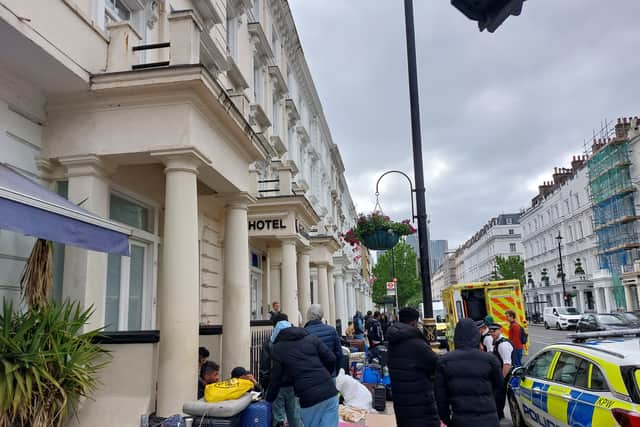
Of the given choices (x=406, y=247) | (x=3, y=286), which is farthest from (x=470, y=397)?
(x=406, y=247)

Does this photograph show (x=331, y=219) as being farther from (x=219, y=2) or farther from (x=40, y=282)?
(x=40, y=282)

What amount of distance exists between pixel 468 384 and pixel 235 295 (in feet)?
15.9

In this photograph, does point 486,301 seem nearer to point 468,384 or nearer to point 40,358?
point 468,384

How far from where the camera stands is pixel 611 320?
87.2 ft

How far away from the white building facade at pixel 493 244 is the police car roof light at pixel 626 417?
3656 inches

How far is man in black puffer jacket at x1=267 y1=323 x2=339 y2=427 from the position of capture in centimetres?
523

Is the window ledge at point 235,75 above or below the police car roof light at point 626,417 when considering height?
above

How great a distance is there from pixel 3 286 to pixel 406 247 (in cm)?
6809

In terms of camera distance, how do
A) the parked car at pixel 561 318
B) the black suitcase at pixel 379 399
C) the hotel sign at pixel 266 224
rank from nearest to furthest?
the black suitcase at pixel 379 399, the hotel sign at pixel 266 224, the parked car at pixel 561 318

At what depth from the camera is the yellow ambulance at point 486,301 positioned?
1841 cm

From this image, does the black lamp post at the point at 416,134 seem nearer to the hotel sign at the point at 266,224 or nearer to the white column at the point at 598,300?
the hotel sign at the point at 266,224

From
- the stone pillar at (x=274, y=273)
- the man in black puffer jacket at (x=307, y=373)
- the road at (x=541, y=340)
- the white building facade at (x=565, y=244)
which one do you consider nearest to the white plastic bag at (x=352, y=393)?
the man in black puffer jacket at (x=307, y=373)

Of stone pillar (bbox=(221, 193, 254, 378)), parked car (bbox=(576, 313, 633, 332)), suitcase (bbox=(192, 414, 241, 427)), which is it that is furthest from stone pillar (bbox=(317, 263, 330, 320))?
parked car (bbox=(576, 313, 633, 332))

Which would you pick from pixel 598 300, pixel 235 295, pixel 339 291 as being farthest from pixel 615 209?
pixel 235 295
